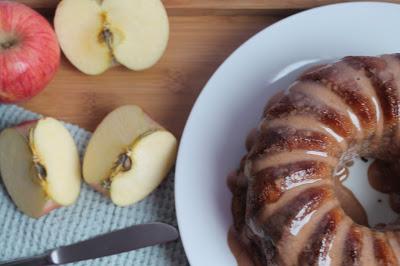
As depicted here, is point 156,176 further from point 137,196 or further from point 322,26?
point 322,26

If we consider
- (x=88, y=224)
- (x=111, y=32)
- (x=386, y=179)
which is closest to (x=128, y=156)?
(x=88, y=224)

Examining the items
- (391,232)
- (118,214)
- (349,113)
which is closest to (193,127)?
(118,214)

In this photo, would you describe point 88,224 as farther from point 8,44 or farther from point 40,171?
point 8,44

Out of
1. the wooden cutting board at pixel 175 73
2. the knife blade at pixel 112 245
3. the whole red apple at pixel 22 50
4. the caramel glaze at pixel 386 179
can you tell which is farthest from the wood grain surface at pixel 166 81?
the caramel glaze at pixel 386 179

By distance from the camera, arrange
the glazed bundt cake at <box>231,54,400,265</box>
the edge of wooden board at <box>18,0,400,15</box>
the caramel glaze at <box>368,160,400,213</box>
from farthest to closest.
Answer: the edge of wooden board at <box>18,0,400,15</box>
the caramel glaze at <box>368,160,400,213</box>
the glazed bundt cake at <box>231,54,400,265</box>

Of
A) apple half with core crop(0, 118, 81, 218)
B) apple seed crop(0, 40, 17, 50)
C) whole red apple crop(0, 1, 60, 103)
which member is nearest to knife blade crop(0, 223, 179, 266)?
apple half with core crop(0, 118, 81, 218)

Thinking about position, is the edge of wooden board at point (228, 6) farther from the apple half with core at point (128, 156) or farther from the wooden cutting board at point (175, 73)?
the apple half with core at point (128, 156)

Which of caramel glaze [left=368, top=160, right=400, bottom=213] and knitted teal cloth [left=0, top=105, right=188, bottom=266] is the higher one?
caramel glaze [left=368, top=160, right=400, bottom=213]

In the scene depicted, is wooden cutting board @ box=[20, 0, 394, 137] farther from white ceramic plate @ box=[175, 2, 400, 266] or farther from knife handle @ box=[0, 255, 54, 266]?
knife handle @ box=[0, 255, 54, 266]

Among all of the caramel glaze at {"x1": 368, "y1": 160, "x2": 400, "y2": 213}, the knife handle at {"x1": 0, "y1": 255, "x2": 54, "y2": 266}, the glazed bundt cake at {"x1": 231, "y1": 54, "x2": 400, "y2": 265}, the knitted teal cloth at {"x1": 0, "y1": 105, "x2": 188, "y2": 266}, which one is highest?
the glazed bundt cake at {"x1": 231, "y1": 54, "x2": 400, "y2": 265}
